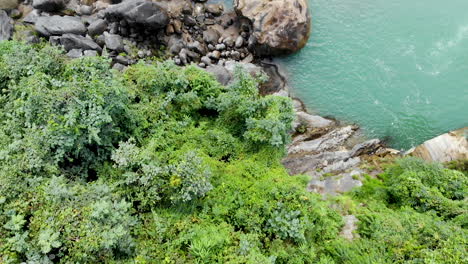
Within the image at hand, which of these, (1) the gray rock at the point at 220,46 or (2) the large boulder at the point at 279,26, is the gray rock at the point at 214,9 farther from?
(1) the gray rock at the point at 220,46

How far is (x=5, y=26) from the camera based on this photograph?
2072cm

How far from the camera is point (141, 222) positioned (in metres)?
11.5

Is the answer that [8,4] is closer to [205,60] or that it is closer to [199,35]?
[199,35]

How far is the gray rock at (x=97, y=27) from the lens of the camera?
2138 cm

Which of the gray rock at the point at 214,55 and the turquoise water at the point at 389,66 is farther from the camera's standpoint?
the gray rock at the point at 214,55

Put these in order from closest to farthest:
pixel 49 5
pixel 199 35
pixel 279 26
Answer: pixel 49 5
pixel 279 26
pixel 199 35

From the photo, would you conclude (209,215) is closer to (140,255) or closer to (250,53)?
(140,255)

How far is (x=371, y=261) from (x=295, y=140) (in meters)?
8.83

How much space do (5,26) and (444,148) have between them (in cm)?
2788

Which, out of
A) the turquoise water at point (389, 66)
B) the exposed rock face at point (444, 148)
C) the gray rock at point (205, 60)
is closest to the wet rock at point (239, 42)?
the gray rock at point (205, 60)

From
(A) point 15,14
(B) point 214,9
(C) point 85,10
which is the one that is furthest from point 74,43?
(B) point 214,9

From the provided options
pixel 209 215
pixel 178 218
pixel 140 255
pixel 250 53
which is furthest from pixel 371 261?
pixel 250 53

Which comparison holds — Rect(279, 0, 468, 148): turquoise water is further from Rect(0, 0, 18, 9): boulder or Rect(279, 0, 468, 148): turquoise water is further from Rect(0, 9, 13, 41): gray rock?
Rect(0, 0, 18, 9): boulder

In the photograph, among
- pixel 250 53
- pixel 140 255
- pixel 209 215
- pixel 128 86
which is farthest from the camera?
pixel 250 53
